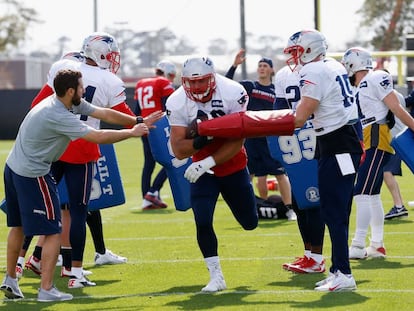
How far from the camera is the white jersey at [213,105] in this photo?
8.08 m

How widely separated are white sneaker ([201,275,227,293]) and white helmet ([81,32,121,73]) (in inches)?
74.9

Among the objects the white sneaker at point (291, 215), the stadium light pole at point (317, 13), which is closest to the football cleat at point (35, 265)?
the white sneaker at point (291, 215)

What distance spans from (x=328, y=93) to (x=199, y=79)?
0.87 meters

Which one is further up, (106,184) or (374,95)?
(374,95)

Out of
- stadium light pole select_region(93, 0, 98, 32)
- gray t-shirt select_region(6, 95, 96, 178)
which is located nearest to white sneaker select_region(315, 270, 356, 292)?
gray t-shirt select_region(6, 95, 96, 178)

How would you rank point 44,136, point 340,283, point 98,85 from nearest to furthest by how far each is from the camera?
1. point 44,136
2. point 340,283
3. point 98,85

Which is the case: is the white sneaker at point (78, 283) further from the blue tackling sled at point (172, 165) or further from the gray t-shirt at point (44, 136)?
the blue tackling sled at point (172, 165)

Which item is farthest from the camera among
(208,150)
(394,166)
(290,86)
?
(394,166)

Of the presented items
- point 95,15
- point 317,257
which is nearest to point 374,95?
point 317,257

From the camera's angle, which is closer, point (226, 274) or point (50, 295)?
point (50, 295)

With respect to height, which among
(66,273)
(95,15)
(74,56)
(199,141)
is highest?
(74,56)

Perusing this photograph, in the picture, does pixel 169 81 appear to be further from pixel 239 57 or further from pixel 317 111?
pixel 317 111

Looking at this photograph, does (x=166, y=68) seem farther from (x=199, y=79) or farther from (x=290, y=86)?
(x=199, y=79)

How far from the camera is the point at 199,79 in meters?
7.95
